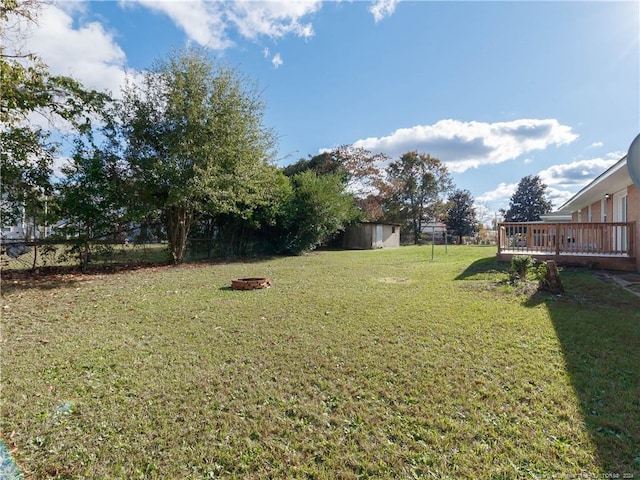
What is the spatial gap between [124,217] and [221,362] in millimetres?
8488

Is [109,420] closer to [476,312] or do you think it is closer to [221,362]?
[221,362]

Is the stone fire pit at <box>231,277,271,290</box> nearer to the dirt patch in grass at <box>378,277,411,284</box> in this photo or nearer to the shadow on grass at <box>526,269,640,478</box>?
the dirt patch in grass at <box>378,277,411,284</box>

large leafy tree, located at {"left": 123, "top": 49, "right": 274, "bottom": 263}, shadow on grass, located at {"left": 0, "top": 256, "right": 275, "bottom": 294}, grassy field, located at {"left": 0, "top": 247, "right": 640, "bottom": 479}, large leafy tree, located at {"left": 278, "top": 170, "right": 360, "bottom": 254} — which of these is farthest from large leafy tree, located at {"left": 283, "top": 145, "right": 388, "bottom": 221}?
grassy field, located at {"left": 0, "top": 247, "right": 640, "bottom": 479}

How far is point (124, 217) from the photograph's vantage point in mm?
9711

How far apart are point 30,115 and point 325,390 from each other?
9599 millimetres

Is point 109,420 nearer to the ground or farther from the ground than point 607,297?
nearer to the ground

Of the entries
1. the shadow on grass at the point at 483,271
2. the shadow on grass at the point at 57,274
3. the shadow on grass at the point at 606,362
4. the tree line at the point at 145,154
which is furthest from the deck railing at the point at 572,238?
the tree line at the point at 145,154

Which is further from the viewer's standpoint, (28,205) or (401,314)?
(28,205)

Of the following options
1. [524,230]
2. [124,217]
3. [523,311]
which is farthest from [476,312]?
[124,217]

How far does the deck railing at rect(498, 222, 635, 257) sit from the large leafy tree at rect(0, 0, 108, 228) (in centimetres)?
1241

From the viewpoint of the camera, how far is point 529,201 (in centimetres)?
3872

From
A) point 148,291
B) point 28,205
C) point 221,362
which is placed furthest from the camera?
point 28,205

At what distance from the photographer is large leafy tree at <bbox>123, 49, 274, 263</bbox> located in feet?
Answer: 32.3

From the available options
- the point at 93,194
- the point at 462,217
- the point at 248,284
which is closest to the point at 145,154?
the point at 93,194
